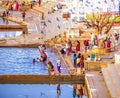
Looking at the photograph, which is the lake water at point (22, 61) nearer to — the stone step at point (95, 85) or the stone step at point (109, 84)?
the stone step at point (95, 85)

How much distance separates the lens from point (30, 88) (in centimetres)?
3309

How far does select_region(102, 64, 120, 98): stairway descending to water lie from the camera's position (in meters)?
29.3

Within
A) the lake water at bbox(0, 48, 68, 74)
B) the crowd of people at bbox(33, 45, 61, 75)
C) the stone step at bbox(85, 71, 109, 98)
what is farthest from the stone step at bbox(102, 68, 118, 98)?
the lake water at bbox(0, 48, 68, 74)

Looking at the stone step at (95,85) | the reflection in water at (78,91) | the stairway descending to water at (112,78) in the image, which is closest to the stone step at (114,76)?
the stairway descending to water at (112,78)

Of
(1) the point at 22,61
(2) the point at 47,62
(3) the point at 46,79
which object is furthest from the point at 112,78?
(1) the point at 22,61

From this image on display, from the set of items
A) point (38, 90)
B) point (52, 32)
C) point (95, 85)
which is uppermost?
point (52, 32)

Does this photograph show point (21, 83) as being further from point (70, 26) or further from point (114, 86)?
point (70, 26)

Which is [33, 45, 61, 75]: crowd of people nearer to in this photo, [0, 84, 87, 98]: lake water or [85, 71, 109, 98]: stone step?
[0, 84, 87, 98]: lake water

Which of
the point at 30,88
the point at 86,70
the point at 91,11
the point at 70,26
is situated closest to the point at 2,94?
the point at 30,88

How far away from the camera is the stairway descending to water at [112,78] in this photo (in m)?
29.3

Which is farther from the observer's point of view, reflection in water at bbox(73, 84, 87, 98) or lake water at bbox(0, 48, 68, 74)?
lake water at bbox(0, 48, 68, 74)

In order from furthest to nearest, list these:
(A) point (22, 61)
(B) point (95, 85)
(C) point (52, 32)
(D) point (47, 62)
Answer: (C) point (52, 32)
(A) point (22, 61)
(D) point (47, 62)
(B) point (95, 85)

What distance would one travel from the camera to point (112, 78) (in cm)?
3145

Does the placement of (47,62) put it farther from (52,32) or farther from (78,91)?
(52,32)
